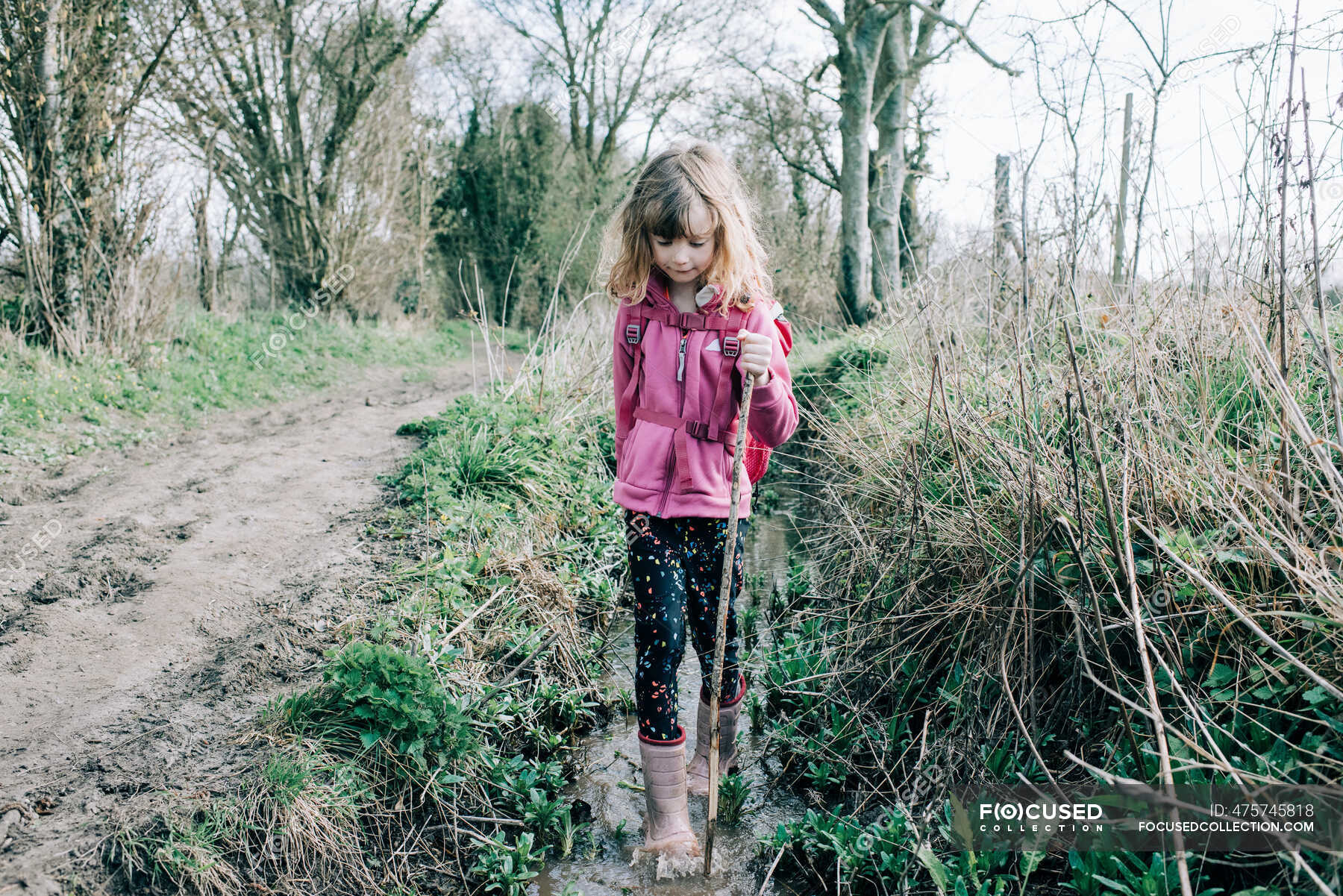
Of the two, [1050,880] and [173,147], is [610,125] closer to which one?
[173,147]

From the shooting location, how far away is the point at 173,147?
7934mm

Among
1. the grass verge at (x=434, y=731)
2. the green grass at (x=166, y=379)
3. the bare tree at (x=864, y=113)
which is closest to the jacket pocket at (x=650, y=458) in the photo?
the grass verge at (x=434, y=731)

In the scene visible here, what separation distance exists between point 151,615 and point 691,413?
7.07 feet

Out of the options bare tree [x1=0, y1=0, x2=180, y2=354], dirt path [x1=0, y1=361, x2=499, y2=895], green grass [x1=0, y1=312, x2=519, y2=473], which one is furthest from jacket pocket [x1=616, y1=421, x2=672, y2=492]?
bare tree [x1=0, y1=0, x2=180, y2=354]

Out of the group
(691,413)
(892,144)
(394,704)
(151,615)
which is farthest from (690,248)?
(892,144)

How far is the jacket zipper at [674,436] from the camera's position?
2145mm

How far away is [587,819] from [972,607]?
4.45ft

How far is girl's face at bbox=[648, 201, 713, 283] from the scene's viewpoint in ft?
6.69

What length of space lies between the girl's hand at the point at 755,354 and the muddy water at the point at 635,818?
1.19 meters

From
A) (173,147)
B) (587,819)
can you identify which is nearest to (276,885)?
(587,819)

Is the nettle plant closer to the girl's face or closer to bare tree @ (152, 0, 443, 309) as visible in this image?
the girl's face

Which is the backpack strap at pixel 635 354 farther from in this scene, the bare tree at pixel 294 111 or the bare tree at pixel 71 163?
the bare tree at pixel 294 111

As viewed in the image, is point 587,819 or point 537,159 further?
point 537,159

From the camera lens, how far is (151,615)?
2.80 m
